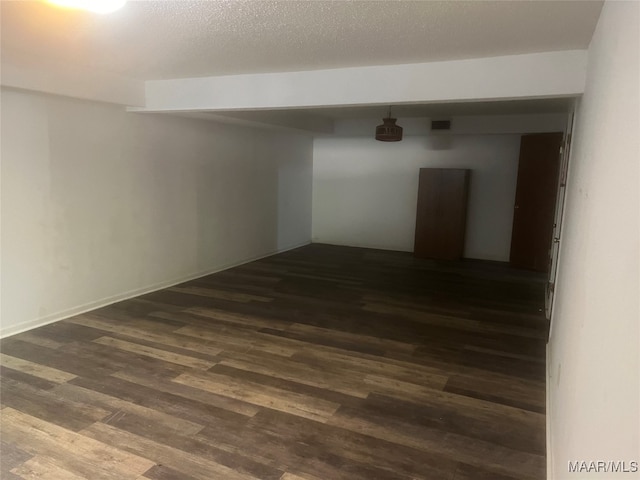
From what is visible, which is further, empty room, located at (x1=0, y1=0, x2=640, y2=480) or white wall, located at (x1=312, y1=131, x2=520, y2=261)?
white wall, located at (x1=312, y1=131, x2=520, y2=261)

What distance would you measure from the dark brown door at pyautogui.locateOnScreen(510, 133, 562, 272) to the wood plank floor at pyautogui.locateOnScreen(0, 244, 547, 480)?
63.6 inches

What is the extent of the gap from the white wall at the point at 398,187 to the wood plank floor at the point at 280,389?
2494 mm

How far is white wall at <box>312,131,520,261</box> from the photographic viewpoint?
24.4 feet

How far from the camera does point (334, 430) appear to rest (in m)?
2.63

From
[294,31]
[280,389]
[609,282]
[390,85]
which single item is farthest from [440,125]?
[609,282]

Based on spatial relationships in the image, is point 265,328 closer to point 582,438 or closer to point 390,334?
point 390,334

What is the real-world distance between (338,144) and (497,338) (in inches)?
208

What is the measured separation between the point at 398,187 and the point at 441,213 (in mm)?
1002

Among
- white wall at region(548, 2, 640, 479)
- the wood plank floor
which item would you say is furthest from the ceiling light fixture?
the wood plank floor

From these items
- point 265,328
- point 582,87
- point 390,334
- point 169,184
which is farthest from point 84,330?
point 582,87

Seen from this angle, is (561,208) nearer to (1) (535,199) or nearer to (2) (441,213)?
(1) (535,199)

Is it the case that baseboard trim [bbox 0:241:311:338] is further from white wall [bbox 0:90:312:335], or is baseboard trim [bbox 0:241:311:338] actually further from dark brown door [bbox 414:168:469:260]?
dark brown door [bbox 414:168:469:260]

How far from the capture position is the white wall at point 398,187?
7.45 meters

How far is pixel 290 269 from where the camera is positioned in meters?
6.65
